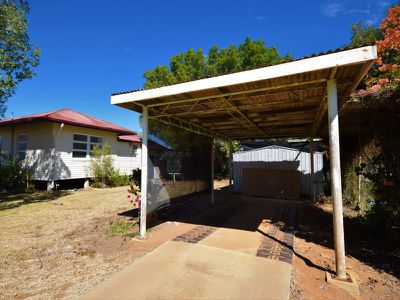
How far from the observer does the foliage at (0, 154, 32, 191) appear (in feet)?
36.3

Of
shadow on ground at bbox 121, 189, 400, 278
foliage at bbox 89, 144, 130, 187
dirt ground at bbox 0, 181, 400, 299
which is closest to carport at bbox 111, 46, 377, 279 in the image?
dirt ground at bbox 0, 181, 400, 299

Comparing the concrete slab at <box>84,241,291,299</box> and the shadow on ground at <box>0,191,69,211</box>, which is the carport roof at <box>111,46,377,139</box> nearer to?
the concrete slab at <box>84,241,291,299</box>

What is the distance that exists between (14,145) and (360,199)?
16450 mm

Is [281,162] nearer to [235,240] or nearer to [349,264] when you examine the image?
[235,240]

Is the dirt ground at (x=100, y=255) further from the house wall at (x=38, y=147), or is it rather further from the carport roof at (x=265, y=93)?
the house wall at (x=38, y=147)

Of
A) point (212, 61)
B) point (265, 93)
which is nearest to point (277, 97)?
point (265, 93)

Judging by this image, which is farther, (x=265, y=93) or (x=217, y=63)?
(x=217, y=63)

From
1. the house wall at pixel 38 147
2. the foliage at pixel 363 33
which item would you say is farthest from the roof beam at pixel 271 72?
the foliage at pixel 363 33

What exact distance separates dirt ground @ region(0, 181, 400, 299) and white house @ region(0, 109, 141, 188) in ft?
16.7

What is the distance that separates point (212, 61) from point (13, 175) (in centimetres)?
1737

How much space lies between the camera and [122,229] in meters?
5.35

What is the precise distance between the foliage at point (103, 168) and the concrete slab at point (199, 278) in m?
10.3

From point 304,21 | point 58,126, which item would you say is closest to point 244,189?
point 304,21

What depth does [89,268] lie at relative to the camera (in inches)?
136
